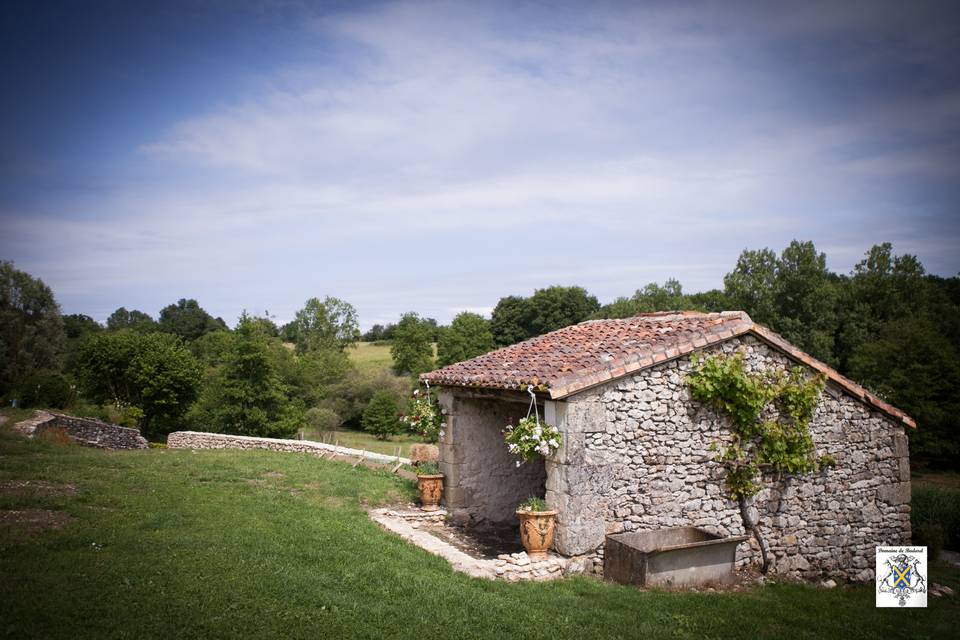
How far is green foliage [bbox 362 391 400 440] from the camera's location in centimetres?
4472

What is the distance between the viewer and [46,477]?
448 inches

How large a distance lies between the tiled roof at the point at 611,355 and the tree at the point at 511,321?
142ft

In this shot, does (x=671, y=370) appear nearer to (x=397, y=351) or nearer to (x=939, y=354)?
(x=939, y=354)

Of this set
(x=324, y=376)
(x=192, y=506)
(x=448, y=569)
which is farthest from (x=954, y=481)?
(x=324, y=376)

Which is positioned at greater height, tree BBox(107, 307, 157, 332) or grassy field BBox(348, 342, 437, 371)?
tree BBox(107, 307, 157, 332)

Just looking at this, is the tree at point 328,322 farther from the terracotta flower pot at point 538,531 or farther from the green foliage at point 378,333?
the terracotta flower pot at point 538,531

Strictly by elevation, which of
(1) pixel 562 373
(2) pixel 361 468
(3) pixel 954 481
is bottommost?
(3) pixel 954 481

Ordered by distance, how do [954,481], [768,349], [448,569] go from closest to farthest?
[448,569] < [768,349] < [954,481]

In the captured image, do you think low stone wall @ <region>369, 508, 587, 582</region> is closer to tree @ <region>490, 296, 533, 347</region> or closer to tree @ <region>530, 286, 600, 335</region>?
tree @ <region>530, 286, 600, 335</region>

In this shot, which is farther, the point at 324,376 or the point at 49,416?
the point at 324,376

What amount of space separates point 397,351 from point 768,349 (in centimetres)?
5256

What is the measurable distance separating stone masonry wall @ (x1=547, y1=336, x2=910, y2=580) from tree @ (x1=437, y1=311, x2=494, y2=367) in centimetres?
4114

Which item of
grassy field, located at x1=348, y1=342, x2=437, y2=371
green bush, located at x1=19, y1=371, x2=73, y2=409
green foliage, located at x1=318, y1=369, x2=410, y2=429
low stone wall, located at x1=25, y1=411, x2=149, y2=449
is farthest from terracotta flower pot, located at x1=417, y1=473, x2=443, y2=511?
grassy field, located at x1=348, y1=342, x2=437, y2=371

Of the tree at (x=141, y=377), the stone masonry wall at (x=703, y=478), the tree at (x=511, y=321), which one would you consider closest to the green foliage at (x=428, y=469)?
the stone masonry wall at (x=703, y=478)
